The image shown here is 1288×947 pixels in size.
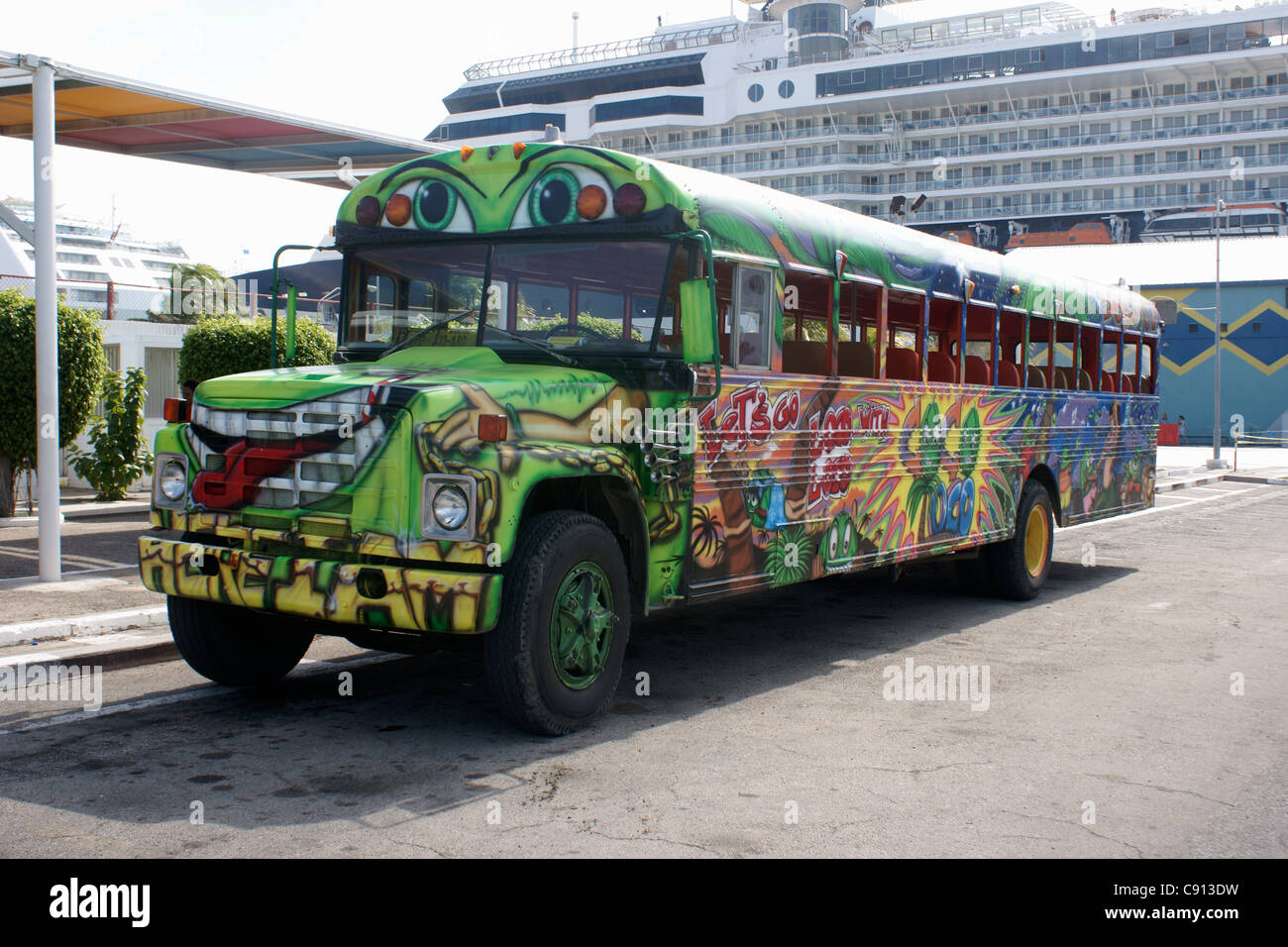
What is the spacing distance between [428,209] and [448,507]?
7.17 ft

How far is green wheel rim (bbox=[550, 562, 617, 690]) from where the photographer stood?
19.1 feet

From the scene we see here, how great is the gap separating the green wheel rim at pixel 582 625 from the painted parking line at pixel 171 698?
2046 mm

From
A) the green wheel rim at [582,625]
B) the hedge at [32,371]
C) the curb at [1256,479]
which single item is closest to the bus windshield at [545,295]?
the green wheel rim at [582,625]

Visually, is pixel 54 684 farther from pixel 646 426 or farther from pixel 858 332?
pixel 858 332

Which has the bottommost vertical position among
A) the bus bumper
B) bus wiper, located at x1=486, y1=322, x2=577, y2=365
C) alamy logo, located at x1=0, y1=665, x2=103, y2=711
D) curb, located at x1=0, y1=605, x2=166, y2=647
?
alamy logo, located at x1=0, y1=665, x2=103, y2=711

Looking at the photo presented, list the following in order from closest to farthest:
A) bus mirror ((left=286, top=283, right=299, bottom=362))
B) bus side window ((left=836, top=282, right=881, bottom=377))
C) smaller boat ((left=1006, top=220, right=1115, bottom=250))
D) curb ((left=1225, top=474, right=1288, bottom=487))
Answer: bus mirror ((left=286, top=283, right=299, bottom=362)), bus side window ((left=836, top=282, right=881, bottom=377)), curb ((left=1225, top=474, right=1288, bottom=487)), smaller boat ((left=1006, top=220, right=1115, bottom=250))

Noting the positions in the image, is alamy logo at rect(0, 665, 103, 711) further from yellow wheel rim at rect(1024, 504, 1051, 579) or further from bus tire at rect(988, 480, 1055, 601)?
yellow wheel rim at rect(1024, 504, 1051, 579)

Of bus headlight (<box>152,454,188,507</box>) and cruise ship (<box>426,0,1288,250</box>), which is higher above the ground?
cruise ship (<box>426,0,1288,250</box>)

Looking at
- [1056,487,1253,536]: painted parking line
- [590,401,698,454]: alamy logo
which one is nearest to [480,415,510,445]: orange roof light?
[590,401,698,454]: alamy logo

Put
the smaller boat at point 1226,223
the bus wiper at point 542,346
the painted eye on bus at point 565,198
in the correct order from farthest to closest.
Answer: the smaller boat at point 1226,223 < the painted eye on bus at point 565,198 < the bus wiper at point 542,346

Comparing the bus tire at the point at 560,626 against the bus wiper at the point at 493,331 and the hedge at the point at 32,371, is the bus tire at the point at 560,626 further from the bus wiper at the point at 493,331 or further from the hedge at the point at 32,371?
the hedge at the point at 32,371

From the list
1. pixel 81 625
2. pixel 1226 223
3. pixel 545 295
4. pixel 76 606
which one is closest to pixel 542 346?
pixel 545 295

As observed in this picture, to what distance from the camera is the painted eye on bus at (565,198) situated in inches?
255
